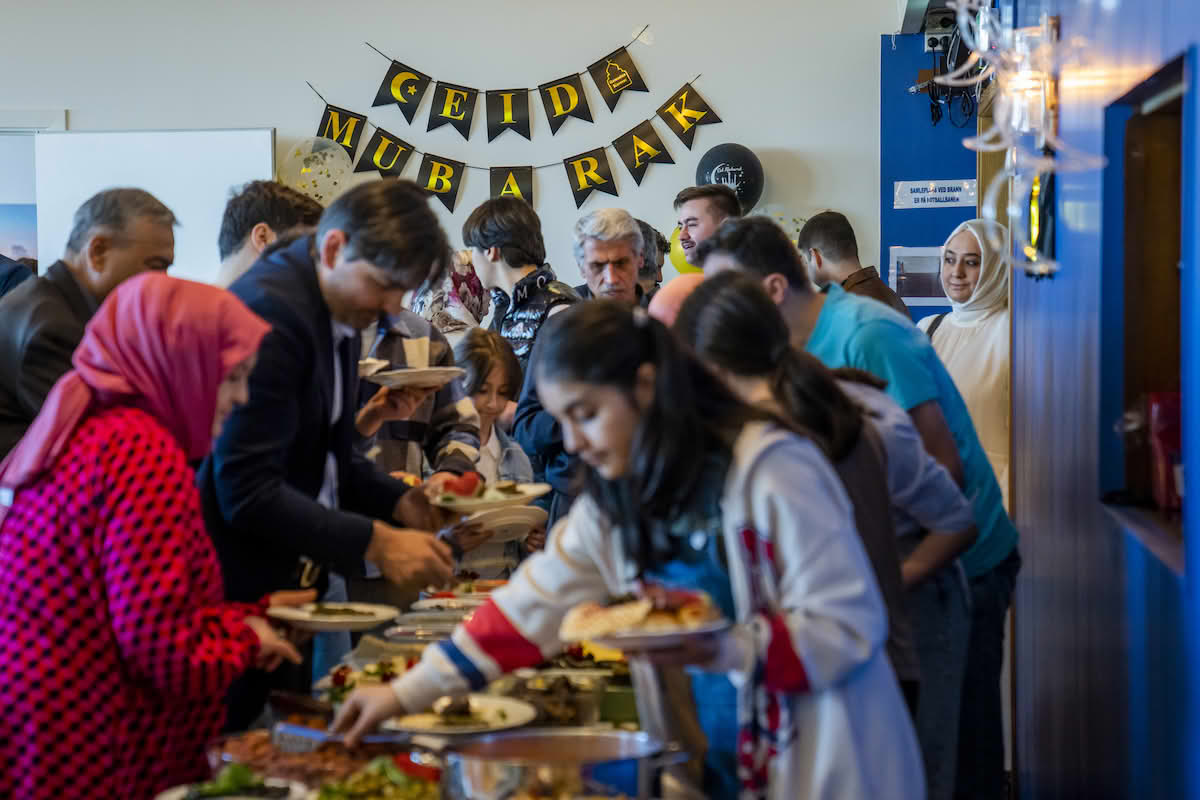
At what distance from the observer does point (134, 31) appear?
7.81 m

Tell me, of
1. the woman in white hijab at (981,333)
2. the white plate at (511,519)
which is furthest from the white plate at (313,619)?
→ the woman in white hijab at (981,333)

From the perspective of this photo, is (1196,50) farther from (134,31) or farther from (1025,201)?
(134,31)

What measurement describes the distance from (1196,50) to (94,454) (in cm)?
164

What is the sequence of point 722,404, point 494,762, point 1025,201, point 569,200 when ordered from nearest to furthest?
1. point 494,762
2. point 722,404
3. point 1025,201
4. point 569,200

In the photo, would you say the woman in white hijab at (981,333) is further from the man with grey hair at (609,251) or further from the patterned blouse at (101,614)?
the patterned blouse at (101,614)

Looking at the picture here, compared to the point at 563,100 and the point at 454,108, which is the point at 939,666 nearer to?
the point at 563,100

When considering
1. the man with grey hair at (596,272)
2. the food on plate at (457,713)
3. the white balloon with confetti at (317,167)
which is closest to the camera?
the food on plate at (457,713)

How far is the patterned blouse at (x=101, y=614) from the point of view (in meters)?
1.90

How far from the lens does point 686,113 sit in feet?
25.1

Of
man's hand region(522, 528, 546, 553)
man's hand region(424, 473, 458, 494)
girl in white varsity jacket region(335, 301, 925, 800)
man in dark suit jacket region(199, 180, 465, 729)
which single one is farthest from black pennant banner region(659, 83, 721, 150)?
girl in white varsity jacket region(335, 301, 925, 800)

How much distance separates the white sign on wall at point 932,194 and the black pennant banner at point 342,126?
297 centimetres

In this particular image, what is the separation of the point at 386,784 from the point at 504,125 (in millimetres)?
6386

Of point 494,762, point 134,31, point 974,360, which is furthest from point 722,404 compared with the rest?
point 134,31

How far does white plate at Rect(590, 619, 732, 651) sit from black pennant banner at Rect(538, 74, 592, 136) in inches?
253
